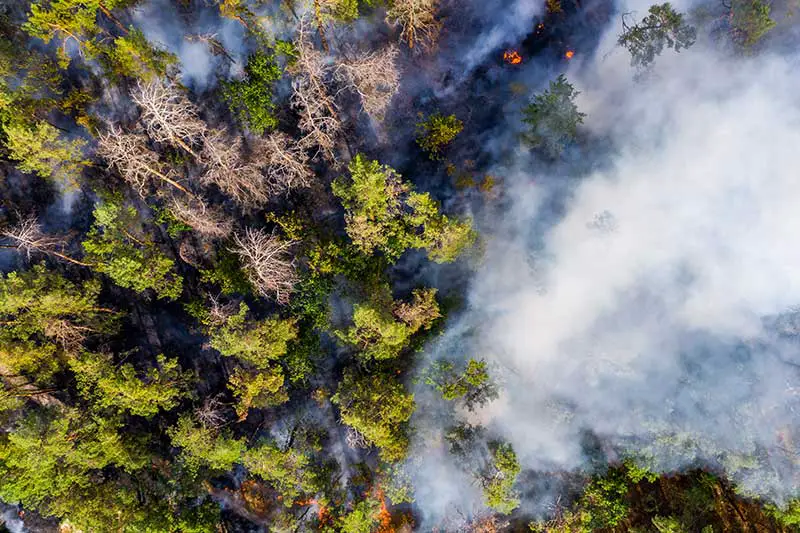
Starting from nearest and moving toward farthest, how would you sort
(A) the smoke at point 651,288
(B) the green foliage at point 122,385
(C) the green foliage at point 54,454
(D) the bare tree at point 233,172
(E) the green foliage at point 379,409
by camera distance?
(C) the green foliage at point 54,454, (B) the green foliage at point 122,385, (E) the green foliage at point 379,409, (D) the bare tree at point 233,172, (A) the smoke at point 651,288

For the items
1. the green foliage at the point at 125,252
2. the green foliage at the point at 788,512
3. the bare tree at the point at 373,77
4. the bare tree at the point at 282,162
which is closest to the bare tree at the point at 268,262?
the bare tree at the point at 282,162

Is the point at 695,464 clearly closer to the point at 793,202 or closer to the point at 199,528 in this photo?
the point at 793,202

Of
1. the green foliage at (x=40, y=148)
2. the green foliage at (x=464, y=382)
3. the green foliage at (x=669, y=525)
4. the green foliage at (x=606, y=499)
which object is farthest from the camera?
the green foliage at (x=464, y=382)

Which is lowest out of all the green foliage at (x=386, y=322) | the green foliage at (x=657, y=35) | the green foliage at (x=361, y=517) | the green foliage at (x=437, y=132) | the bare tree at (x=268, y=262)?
the green foliage at (x=361, y=517)

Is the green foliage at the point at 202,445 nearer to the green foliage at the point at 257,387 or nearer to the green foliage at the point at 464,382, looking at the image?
the green foliage at the point at 257,387

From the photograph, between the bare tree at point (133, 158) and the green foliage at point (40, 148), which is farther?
the bare tree at point (133, 158)

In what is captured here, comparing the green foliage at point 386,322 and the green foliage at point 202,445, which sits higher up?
the green foliage at point 386,322

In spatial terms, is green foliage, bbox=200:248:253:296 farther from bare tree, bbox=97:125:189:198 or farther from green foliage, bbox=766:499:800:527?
green foliage, bbox=766:499:800:527

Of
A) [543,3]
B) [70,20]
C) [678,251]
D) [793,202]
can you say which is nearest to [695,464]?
[678,251]
